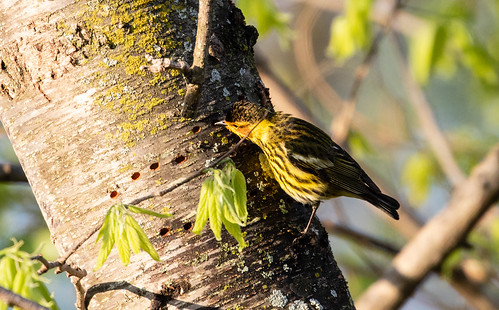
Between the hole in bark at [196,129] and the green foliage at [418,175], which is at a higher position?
the hole in bark at [196,129]

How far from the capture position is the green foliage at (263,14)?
14.8 feet

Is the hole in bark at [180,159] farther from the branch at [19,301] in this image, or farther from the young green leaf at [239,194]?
the branch at [19,301]

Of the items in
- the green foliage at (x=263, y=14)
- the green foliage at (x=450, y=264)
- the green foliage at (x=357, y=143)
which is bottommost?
the green foliage at (x=450, y=264)

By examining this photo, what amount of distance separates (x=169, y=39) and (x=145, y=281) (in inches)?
36.5

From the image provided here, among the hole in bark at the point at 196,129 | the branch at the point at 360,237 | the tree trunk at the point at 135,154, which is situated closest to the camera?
the tree trunk at the point at 135,154

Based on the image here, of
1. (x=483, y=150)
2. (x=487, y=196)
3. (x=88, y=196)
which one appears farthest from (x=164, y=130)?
(x=483, y=150)

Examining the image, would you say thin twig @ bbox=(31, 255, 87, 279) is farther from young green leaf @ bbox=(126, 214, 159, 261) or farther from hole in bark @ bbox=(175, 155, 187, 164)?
hole in bark @ bbox=(175, 155, 187, 164)

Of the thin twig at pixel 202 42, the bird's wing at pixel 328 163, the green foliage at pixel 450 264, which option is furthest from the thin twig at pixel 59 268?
the green foliage at pixel 450 264

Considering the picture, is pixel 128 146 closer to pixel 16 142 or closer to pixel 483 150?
pixel 16 142

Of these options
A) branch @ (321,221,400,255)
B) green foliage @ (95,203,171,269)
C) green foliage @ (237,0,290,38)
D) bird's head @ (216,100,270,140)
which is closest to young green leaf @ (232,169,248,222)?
green foliage @ (95,203,171,269)

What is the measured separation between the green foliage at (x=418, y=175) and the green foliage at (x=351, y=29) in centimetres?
172

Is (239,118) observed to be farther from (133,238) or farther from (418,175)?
(418,175)

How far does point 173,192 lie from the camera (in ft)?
7.11

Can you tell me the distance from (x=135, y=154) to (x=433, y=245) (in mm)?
2476
